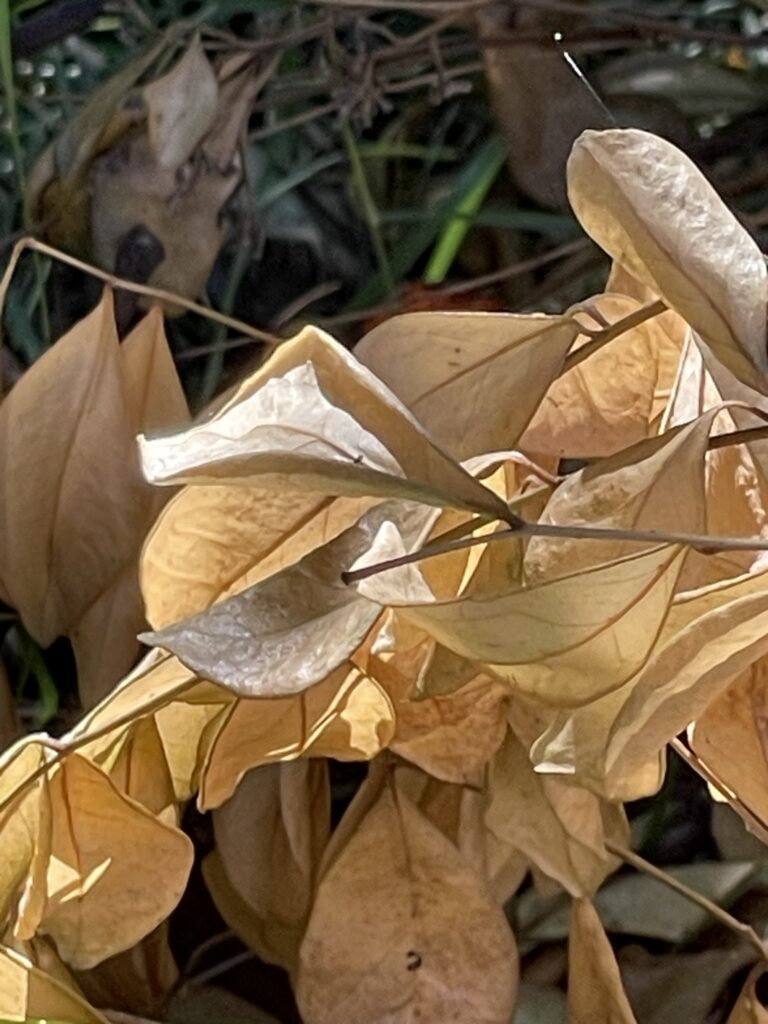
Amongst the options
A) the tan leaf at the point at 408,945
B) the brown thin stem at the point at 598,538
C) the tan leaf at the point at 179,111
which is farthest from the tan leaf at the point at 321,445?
the tan leaf at the point at 179,111

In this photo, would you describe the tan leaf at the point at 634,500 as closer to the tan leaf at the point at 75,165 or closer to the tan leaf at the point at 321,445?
the tan leaf at the point at 321,445

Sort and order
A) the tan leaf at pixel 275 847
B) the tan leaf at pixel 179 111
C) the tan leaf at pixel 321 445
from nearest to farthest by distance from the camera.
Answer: the tan leaf at pixel 321 445 < the tan leaf at pixel 275 847 < the tan leaf at pixel 179 111

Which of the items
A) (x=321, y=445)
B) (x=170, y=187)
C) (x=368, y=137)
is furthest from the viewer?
(x=368, y=137)

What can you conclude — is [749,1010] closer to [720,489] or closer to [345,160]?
[720,489]

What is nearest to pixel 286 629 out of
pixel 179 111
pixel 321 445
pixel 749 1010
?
pixel 321 445

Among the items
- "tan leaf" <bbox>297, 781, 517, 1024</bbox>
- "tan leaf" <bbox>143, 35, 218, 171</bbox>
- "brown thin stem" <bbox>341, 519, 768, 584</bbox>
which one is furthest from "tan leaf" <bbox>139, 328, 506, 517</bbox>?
"tan leaf" <bbox>143, 35, 218, 171</bbox>

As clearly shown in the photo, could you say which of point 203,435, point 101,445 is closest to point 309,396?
point 203,435
